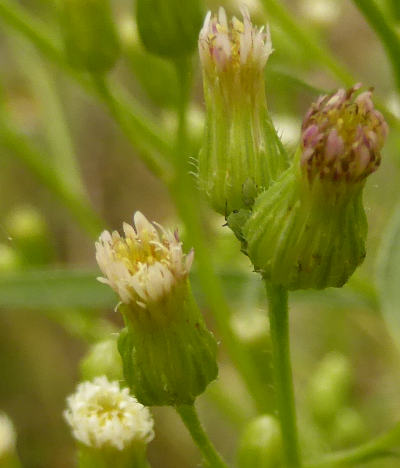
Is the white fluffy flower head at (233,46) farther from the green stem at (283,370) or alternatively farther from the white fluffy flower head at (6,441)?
the white fluffy flower head at (6,441)

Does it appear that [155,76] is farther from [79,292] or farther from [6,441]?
[6,441]

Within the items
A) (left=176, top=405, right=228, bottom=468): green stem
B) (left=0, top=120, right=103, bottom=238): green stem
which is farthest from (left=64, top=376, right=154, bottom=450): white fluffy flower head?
(left=0, top=120, right=103, bottom=238): green stem

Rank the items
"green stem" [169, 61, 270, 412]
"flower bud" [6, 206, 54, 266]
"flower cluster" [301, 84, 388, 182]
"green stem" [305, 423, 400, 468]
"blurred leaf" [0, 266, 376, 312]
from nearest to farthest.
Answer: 1. "flower cluster" [301, 84, 388, 182]
2. "green stem" [305, 423, 400, 468]
3. "green stem" [169, 61, 270, 412]
4. "blurred leaf" [0, 266, 376, 312]
5. "flower bud" [6, 206, 54, 266]

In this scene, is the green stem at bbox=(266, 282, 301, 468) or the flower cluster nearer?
the flower cluster

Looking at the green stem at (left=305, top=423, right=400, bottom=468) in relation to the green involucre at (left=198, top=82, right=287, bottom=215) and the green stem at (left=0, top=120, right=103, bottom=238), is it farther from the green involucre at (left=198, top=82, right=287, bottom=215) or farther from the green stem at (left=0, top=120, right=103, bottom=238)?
the green stem at (left=0, top=120, right=103, bottom=238)

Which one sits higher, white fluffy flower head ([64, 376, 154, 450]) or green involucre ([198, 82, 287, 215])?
green involucre ([198, 82, 287, 215])

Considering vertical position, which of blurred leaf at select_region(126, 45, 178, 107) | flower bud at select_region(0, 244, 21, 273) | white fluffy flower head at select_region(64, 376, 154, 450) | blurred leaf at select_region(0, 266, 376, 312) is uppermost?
blurred leaf at select_region(126, 45, 178, 107)

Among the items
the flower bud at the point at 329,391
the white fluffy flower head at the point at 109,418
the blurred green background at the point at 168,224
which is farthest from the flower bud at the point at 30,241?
the white fluffy flower head at the point at 109,418
